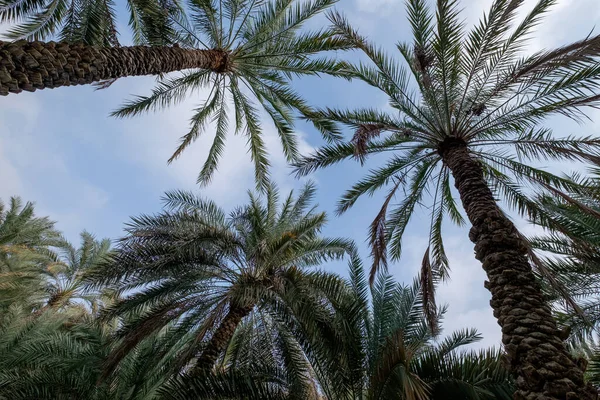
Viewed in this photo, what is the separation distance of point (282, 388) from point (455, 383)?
314cm

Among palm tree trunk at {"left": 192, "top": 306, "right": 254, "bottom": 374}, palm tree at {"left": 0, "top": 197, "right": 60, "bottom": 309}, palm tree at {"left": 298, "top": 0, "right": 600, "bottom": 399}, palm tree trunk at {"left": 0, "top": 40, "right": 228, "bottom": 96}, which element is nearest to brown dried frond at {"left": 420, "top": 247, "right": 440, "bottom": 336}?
palm tree at {"left": 298, "top": 0, "right": 600, "bottom": 399}

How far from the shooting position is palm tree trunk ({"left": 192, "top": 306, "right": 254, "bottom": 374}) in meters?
7.95

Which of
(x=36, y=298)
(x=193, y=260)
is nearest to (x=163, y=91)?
(x=193, y=260)

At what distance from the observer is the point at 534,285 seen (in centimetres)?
441

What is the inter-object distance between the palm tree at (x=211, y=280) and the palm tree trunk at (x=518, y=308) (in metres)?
2.81

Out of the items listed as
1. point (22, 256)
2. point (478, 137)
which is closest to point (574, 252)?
point (478, 137)

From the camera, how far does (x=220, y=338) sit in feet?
27.1

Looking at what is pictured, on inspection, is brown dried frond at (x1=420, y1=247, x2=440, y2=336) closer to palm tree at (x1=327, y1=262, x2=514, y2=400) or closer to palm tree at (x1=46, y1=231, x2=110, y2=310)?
palm tree at (x1=327, y1=262, x2=514, y2=400)

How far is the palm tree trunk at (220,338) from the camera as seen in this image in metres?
7.95

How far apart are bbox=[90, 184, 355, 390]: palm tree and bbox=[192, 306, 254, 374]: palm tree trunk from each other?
2cm

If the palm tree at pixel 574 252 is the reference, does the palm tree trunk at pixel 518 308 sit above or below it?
below

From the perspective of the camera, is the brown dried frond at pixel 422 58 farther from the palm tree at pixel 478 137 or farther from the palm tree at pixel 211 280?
the palm tree at pixel 211 280

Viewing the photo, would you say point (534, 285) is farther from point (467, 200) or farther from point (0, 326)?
point (0, 326)

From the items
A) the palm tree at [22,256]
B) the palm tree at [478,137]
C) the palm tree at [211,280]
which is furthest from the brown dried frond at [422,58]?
the palm tree at [22,256]
